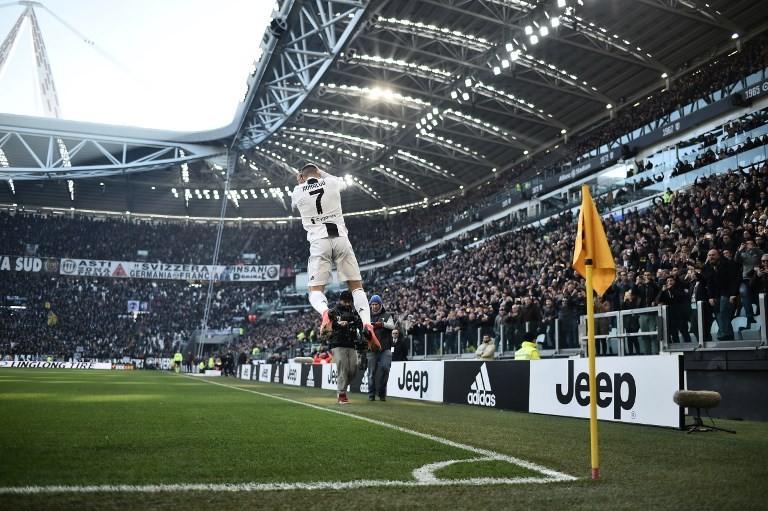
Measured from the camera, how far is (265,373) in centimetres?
2808

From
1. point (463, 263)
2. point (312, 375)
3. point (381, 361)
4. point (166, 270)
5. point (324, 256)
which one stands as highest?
point (166, 270)

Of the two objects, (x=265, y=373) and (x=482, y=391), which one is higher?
(x=482, y=391)

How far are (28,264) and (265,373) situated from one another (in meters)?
39.5

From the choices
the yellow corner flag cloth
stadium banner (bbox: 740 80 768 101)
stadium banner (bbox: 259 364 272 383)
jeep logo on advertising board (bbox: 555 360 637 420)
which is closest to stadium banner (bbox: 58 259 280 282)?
stadium banner (bbox: 259 364 272 383)

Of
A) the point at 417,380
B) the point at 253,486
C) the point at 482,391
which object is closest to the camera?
the point at 253,486

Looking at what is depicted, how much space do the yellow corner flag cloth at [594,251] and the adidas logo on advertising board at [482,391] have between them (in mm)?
7086

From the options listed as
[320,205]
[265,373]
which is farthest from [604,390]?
[265,373]

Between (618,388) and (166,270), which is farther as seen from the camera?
→ (166,270)

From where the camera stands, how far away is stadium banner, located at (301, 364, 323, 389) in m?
19.5

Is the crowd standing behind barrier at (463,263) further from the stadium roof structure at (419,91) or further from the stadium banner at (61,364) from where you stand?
the stadium banner at (61,364)

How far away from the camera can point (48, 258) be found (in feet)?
191

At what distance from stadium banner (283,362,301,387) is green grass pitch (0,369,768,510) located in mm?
15099

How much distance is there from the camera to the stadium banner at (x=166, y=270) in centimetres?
5909

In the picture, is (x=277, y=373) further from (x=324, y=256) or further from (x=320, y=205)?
→ (x=320, y=205)
